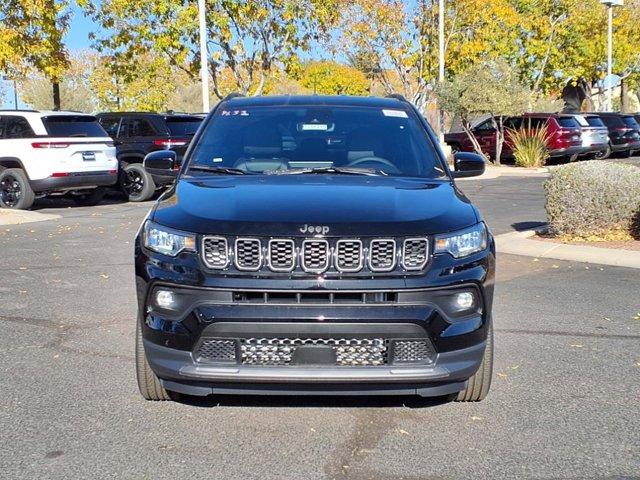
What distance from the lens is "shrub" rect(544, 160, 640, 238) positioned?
429 inches

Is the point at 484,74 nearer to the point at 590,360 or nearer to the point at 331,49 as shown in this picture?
the point at 331,49

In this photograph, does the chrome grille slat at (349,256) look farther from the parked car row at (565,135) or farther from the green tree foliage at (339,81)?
the green tree foliage at (339,81)

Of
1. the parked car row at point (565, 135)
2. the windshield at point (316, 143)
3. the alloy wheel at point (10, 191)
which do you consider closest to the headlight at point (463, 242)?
the windshield at point (316, 143)

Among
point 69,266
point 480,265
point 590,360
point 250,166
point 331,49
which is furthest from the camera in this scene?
point 331,49

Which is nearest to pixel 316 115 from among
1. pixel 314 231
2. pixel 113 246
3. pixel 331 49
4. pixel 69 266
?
pixel 314 231

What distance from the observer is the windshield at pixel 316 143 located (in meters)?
5.46

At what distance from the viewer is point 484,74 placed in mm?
27688

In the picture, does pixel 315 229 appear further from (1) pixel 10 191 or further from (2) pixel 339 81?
(2) pixel 339 81

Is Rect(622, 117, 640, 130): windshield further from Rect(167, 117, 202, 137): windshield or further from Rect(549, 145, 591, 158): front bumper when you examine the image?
A: Rect(167, 117, 202, 137): windshield

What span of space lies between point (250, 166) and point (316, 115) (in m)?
0.68

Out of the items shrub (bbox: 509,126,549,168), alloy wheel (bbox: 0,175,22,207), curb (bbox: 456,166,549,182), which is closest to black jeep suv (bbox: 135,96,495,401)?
alloy wheel (bbox: 0,175,22,207)

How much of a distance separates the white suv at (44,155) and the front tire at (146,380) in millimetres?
11477

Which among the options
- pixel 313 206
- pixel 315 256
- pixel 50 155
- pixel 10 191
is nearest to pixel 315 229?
pixel 315 256

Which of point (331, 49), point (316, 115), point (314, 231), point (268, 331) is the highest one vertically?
point (331, 49)
